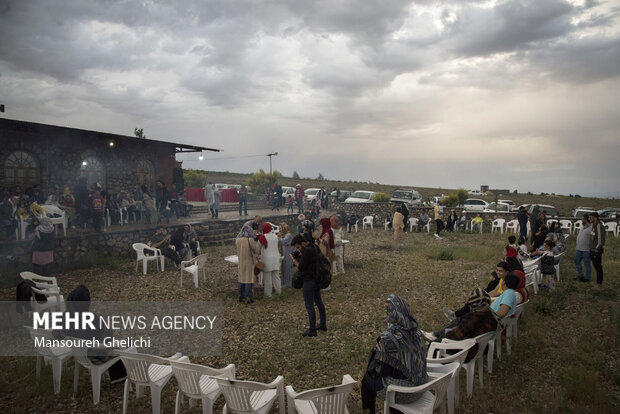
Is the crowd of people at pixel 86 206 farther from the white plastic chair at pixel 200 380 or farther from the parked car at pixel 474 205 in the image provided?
the parked car at pixel 474 205

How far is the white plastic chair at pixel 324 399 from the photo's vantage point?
2.87 metres

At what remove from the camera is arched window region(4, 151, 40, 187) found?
42.3ft

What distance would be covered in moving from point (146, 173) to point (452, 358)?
16.9 m

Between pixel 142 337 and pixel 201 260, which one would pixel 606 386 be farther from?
pixel 201 260

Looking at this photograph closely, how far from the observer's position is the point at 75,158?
1465 centimetres

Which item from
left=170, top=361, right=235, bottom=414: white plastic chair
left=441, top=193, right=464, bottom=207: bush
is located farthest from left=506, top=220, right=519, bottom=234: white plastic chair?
left=170, top=361, right=235, bottom=414: white plastic chair

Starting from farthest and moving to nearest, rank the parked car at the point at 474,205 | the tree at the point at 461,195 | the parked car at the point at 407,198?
the tree at the point at 461,195 → the parked car at the point at 407,198 → the parked car at the point at 474,205

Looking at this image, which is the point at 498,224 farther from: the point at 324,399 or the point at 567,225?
the point at 324,399

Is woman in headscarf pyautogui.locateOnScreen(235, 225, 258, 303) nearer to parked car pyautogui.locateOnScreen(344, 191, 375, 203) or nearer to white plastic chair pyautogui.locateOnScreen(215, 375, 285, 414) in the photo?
white plastic chair pyautogui.locateOnScreen(215, 375, 285, 414)

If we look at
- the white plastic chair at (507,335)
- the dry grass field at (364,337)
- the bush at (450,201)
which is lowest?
the dry grass field at (364,337)

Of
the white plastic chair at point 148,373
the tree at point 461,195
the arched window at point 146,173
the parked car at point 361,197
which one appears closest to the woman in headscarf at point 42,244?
the white plastic chair at point 148,373

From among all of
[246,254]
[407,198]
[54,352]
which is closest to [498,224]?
[407,198]

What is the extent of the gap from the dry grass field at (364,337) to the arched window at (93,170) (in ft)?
20.6

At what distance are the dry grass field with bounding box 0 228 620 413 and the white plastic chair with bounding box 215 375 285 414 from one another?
113 centimetres
